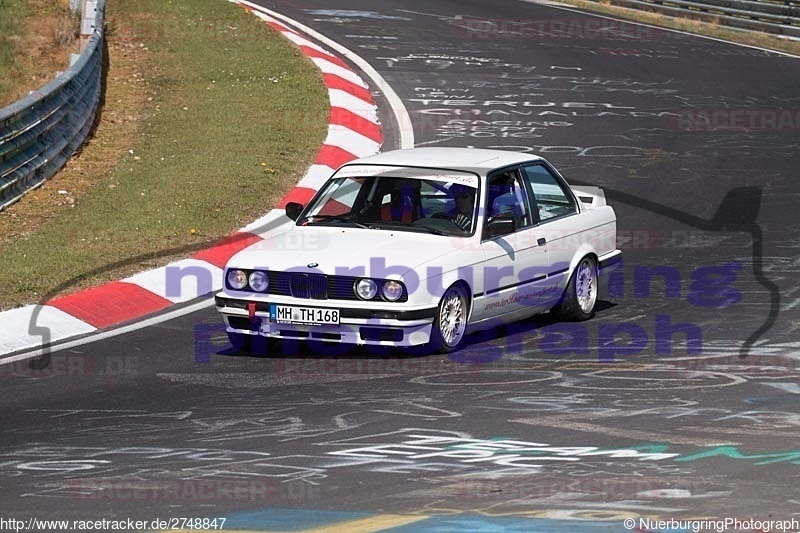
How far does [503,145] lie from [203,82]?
5.26 meters

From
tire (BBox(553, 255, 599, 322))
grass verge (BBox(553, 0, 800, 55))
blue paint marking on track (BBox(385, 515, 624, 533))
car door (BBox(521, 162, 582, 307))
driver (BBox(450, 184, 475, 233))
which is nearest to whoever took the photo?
blue paint marking on track (BBox(385, 515, 624, 533))

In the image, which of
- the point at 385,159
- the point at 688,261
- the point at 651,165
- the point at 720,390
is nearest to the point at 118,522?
the point at 720,390

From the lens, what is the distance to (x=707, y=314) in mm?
11430

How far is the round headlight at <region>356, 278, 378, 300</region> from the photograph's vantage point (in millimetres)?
9789

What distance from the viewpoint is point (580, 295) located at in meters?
11.5

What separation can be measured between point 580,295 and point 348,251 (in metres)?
2.28

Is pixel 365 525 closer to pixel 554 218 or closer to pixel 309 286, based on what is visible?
pixel 309 286

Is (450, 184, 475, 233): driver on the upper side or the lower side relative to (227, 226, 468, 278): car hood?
upper

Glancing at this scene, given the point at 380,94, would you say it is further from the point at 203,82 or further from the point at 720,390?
the point at 720,390

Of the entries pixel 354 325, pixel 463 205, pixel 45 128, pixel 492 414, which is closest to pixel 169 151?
pixel 45 128

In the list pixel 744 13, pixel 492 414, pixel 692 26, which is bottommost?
pixel 492 414

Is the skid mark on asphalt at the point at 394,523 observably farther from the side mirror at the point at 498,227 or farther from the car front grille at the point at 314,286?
the side mirror at the point at 498,227

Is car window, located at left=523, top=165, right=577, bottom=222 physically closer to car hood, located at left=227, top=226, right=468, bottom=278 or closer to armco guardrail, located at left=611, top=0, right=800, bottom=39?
car hood, located at left=227, top=226, right=468, bottom=278

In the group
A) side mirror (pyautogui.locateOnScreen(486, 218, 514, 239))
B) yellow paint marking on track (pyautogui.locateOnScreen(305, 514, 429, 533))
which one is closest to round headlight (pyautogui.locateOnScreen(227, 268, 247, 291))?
side mirror (pyautogui.locateOnScreen(486, 218, 514, 239))
